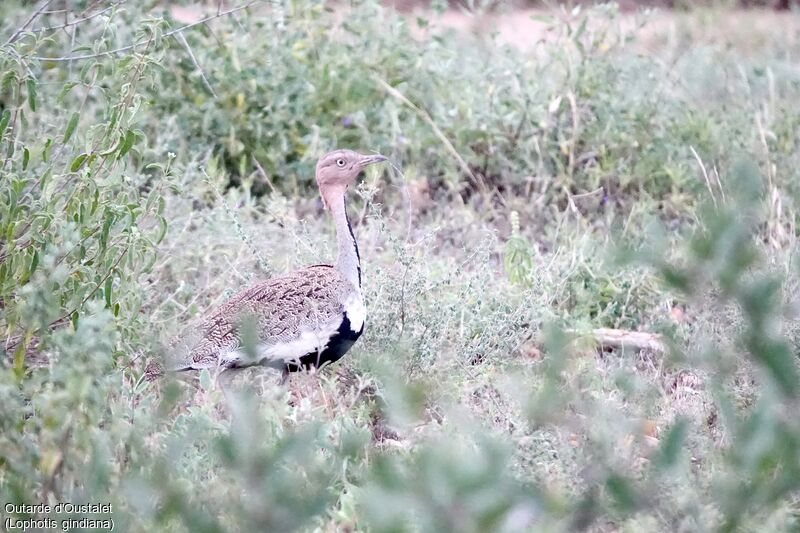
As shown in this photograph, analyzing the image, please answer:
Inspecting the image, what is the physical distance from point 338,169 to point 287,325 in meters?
0.81

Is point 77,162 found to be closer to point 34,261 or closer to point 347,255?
point 34,261

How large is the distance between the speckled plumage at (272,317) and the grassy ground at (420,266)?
0.49 feet

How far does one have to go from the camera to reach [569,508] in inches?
68.6

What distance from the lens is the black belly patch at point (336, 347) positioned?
4.20 m

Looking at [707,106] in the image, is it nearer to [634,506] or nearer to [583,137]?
[583,137]

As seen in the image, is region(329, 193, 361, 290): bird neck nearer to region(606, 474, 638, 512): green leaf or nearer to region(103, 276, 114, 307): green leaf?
region(103, 276, 114, 307): green leaf

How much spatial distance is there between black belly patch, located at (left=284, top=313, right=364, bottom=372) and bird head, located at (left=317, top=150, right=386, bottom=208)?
2.33 ft

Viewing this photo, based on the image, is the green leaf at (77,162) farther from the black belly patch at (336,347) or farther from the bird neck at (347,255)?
the bird neck at (347,255)

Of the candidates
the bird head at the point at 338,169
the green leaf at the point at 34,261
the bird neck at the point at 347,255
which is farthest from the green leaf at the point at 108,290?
the bird head at the point at 338,169

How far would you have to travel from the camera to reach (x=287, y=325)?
418cm

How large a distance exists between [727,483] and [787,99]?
18.4ft

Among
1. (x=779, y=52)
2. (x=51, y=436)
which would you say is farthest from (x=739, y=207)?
(x=779, y=52)

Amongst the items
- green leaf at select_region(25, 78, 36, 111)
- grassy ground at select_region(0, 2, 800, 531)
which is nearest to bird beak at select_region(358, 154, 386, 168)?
grassy ground at select_region(0, 2, 800, 531)

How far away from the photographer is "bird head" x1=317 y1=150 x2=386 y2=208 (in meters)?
4.74
